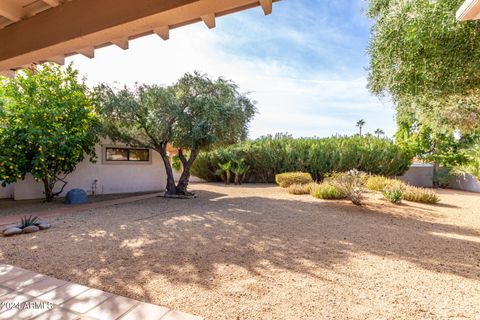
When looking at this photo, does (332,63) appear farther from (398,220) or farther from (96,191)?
(96,191)

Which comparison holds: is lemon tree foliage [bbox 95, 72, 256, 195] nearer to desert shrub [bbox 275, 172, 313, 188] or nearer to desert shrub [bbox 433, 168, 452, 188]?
desert shrub [bbox 275, 172, 313, 188]

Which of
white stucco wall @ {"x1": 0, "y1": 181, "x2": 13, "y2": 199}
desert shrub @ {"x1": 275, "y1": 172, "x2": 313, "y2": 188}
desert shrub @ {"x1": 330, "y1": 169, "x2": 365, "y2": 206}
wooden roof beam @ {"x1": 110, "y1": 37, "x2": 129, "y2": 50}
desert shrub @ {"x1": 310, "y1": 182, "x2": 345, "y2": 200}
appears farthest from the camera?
desert shrub @ {"x1": 275, "y1": 172, "x2": 313, "y2": 188}

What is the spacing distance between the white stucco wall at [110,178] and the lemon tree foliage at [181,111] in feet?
7.22

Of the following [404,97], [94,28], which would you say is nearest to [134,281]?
[94,28]

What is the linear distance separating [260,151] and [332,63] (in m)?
6.31

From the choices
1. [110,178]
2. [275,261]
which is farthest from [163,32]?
[110,178]

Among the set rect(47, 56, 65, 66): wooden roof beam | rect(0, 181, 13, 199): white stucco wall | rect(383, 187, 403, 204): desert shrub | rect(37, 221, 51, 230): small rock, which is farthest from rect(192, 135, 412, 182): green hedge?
rect(47, 56, 65, 66): wooden roof beam

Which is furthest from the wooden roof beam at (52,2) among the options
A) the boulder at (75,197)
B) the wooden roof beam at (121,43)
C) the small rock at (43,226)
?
the boulder at (75,197)

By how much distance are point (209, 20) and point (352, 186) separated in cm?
745

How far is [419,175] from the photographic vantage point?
1603 cm

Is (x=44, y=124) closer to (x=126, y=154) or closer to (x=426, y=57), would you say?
(x=126, y=154)

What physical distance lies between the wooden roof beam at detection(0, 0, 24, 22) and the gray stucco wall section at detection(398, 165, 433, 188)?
18274 mm

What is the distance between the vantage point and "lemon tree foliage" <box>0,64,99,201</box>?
25.8 ft

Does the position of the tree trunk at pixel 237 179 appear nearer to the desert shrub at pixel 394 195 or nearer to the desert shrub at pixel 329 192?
the desert shrub at pixel 329 192
